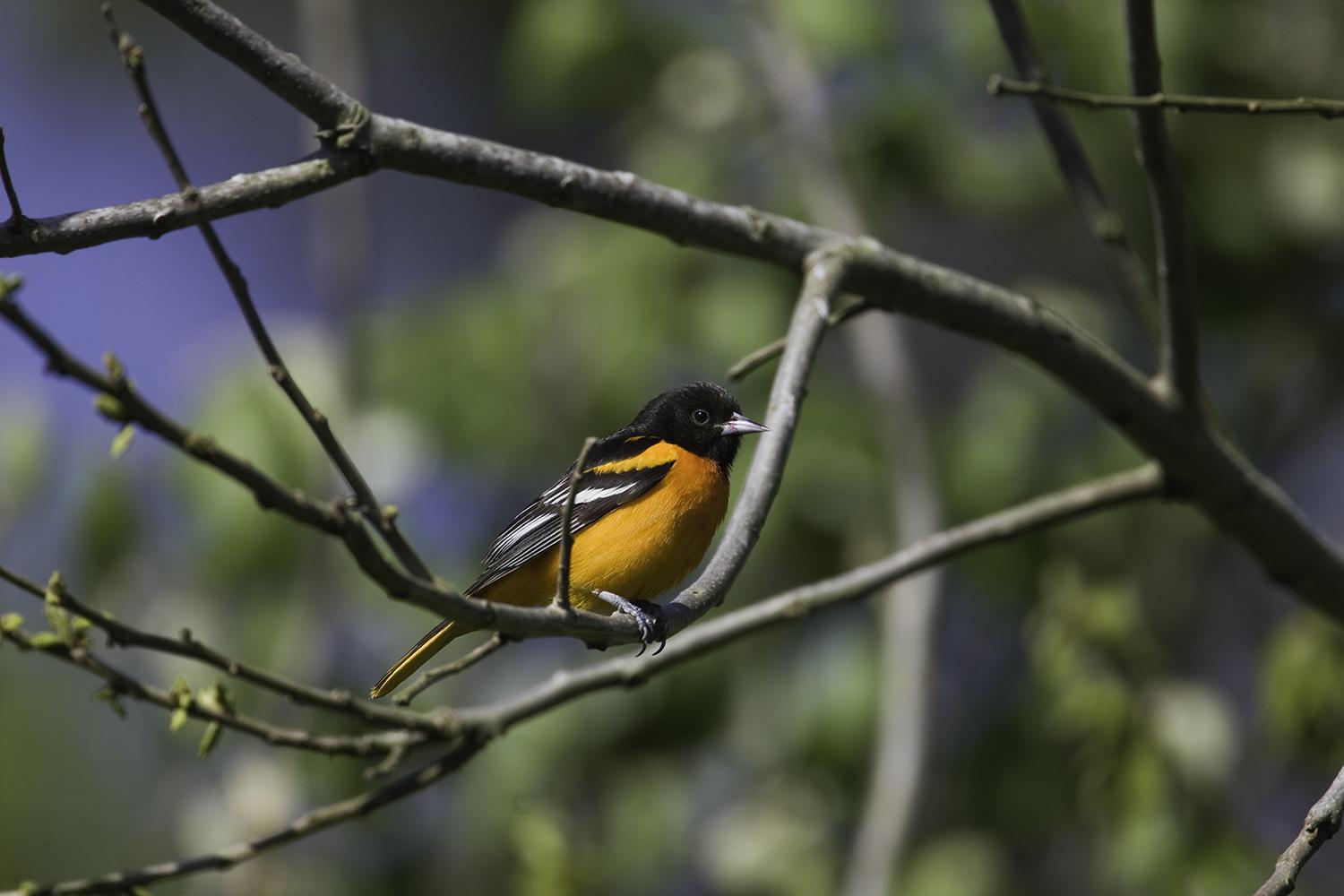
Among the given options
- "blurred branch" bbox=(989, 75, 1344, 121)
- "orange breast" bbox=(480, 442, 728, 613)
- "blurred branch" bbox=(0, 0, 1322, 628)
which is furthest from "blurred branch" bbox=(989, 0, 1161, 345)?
"orange breast" bbox=(480, 442, 728, 613)

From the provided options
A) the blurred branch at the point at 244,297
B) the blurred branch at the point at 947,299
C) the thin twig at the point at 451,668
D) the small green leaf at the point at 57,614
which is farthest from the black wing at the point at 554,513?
the blurred branch at the point at 244,297

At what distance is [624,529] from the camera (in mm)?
4023

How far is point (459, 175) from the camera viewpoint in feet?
9.50

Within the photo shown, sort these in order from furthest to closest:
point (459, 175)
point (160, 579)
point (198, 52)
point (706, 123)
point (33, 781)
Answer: point (198, 52) < point (33, 781) < point (706, 123) < point (160, 579) < point (459, 175)

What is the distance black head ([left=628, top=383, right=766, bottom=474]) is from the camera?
4.65 metres

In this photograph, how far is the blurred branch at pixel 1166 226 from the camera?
323 cm

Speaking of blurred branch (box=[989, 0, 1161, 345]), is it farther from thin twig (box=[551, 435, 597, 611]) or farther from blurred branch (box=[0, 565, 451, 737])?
blurred branch (box=[0, 565, 451, 737])

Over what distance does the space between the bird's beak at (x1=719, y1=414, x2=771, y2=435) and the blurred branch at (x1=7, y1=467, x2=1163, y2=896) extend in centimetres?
98

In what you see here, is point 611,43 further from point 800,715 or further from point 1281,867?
point 1281,867

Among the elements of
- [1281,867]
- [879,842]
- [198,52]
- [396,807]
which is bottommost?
[1281,867]

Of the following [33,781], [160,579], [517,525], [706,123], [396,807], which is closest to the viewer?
[517,525]

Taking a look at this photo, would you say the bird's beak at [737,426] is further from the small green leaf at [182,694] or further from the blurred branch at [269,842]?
the small green leaf at [182,694]

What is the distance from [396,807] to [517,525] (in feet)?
6.06

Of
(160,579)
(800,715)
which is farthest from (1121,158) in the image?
(160,579)
